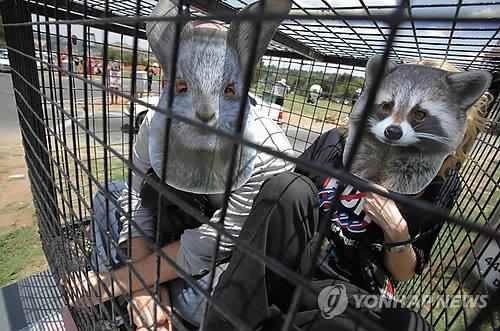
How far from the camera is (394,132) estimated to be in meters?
0.50

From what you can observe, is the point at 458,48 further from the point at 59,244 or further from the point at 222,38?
the point at 59,244

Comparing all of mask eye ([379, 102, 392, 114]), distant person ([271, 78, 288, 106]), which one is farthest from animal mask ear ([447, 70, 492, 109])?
distant person ([271, 78, 288, 106])

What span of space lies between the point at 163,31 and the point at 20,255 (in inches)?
60.7

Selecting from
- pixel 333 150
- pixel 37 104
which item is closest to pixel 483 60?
pixel 333 150

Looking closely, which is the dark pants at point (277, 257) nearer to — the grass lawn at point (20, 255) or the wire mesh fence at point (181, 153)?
the wire mesh fence at point (181, 153)

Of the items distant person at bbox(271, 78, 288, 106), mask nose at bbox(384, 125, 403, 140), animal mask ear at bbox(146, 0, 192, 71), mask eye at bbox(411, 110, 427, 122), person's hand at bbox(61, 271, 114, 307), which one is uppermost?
animal mask ear at bbox(146, 0, 192, 71)

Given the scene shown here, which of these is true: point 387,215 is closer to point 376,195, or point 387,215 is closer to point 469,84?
point 376,195

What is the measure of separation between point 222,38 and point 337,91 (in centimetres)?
146

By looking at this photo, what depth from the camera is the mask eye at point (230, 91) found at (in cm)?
54

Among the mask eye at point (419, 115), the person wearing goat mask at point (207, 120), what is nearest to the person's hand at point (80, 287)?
the person wearing goat mask at point (207, 120)

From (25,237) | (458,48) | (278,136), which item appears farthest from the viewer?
(25,237)

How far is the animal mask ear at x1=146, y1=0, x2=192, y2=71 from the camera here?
51 cm

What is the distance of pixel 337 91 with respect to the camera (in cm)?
186

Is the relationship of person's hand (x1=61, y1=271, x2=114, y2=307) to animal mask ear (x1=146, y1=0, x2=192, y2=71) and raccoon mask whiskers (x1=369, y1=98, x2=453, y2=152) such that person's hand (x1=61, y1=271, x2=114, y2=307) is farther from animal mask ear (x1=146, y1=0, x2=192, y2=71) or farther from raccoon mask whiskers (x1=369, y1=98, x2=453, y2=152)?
raccoon mask whiskers (x1=369, y1=98, x2=453, y2=152)
